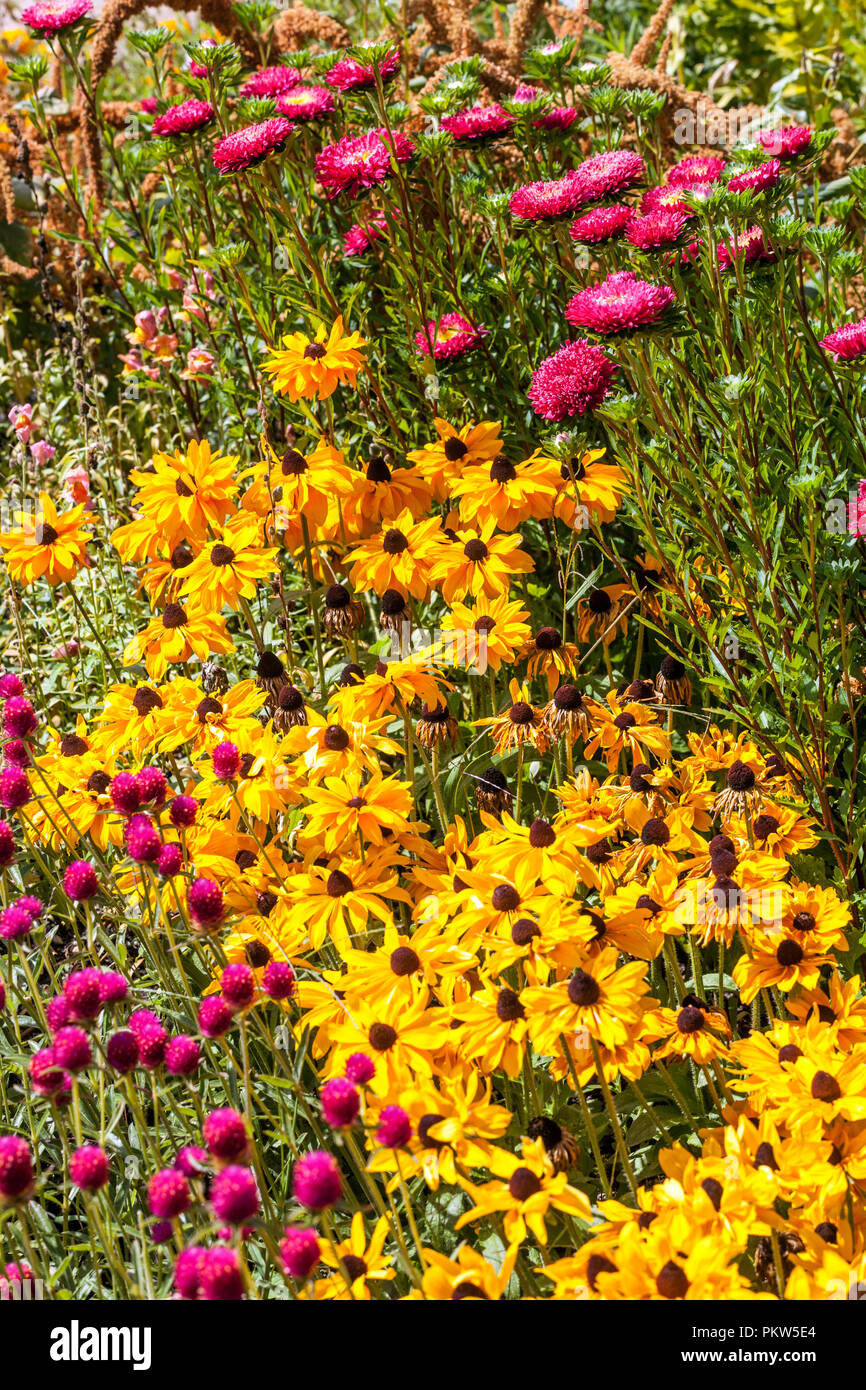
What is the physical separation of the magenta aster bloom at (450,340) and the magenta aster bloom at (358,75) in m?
0.50

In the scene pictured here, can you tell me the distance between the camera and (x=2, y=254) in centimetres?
443

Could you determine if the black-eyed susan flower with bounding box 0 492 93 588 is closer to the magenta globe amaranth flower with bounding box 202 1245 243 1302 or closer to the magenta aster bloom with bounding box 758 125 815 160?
the magenta aster bloom with bounding box 758 125 815 160

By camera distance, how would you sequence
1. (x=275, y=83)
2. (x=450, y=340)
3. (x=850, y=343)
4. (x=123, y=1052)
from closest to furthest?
(x=123, y=1052) → (x=850, y=343) → (x=450, y=340) → (x=275, y=83)

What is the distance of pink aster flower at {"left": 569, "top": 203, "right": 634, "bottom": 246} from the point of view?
2.07 meters

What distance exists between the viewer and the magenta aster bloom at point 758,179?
202 cm

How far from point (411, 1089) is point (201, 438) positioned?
258cm

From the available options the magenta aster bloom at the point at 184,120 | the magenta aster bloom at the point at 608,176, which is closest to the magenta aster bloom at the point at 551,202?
the magenta aster bloom at the point at 608,176

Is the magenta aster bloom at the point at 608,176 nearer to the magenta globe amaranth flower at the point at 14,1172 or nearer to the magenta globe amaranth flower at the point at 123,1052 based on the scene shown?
the magenta globe amaranth flower at the point at 123,1052

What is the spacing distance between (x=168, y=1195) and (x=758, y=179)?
1690mm

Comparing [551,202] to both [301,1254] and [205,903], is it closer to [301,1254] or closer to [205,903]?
[205,903]

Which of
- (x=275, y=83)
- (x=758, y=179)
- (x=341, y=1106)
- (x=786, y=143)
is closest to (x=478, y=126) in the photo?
(x=275, y=83)

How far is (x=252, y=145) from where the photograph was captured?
2461mm
